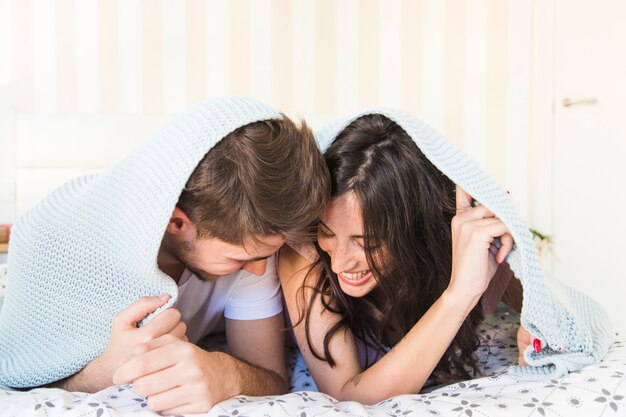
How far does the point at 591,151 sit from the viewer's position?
3102 mm

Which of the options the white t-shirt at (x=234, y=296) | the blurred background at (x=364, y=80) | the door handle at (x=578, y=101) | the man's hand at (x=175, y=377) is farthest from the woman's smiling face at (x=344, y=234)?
the door handle at (x=578, y=101)

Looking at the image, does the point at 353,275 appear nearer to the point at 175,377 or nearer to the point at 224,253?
the point at 224,253

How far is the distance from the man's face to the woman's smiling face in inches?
4.3

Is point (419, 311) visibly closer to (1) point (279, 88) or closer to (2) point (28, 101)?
(1) point (279, 88)

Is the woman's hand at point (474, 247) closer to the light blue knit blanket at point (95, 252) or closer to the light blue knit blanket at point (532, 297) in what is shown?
the light blue knit blanket at point (532, 297)

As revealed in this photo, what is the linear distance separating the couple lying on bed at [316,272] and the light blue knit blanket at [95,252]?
4 centimetres

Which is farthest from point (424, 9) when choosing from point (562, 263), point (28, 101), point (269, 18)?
point (28, 101)

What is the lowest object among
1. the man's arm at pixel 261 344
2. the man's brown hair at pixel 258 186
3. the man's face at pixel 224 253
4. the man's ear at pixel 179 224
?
the man's arm at pixel 261 344

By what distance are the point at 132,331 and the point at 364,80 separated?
2568 millimetres

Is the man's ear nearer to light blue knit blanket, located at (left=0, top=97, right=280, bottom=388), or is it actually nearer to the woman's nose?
light blue knit blanket, located at (left=0, top=97, right=280, bottom=388)

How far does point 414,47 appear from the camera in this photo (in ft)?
10.8

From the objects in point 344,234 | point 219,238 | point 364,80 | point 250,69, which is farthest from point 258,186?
point 364,80

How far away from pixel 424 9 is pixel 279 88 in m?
0.98

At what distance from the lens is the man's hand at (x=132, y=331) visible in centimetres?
90
